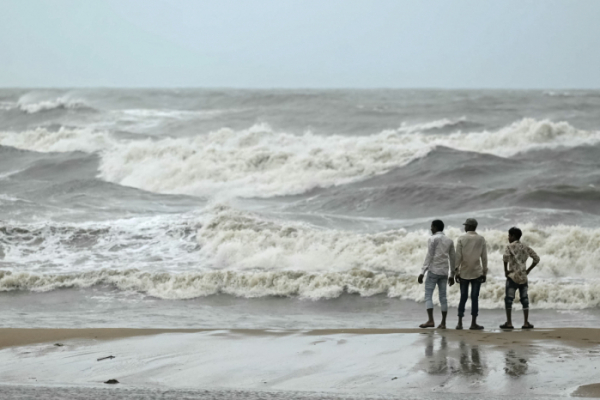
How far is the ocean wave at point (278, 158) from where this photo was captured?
79.8 ft

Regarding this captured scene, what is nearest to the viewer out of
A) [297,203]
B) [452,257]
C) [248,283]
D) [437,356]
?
[437,356]

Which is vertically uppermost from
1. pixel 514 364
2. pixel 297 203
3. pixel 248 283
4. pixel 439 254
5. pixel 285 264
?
pixel 297 203

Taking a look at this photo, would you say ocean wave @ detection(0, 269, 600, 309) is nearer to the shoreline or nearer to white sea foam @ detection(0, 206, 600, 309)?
white sea foam @ detection(0, 206, 600, 309)

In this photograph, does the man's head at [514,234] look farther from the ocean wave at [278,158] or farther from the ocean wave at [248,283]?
the ocean wave at [278,158]

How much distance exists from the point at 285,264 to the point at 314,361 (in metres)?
6.00

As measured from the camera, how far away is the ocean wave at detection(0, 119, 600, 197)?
957 inches

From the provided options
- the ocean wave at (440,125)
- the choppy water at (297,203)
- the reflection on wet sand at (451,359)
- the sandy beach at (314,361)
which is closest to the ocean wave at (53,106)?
the choppy water at (297,203)

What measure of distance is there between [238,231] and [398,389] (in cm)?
863

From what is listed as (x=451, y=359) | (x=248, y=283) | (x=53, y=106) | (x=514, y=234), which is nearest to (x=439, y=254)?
(x=514, y=234)

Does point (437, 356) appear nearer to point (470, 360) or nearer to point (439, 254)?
point (470, 360)

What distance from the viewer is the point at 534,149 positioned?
26828 mm

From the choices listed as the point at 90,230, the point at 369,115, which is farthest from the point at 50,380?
the point at 369,115

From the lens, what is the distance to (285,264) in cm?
1266

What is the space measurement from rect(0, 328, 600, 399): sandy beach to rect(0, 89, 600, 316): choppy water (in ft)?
10.1
